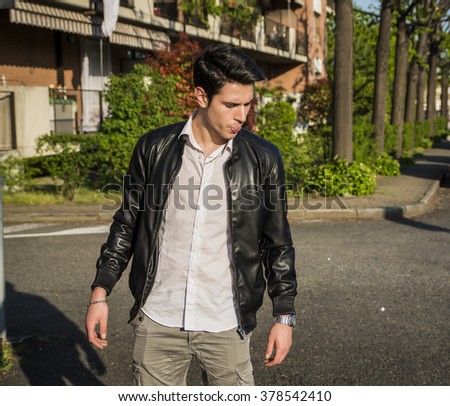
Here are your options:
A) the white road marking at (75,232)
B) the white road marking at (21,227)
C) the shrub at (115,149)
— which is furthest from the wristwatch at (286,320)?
the shrub at (115,149)

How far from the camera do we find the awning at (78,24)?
1666cm

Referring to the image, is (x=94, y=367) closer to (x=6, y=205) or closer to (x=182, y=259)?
(x=182, y=259)

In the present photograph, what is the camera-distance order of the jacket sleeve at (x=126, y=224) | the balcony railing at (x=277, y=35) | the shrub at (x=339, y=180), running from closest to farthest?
the jacket sleeve at (x=126, y=224)
the shrub at (x=339, y=180)
the balcony railing at (x=277, y=35)

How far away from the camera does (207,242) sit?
270cm

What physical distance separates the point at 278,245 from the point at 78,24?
17.4 m

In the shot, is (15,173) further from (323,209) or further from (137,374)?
A: (137,374)

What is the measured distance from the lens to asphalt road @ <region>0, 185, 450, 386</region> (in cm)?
462

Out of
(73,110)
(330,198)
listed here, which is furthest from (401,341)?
(73,110)

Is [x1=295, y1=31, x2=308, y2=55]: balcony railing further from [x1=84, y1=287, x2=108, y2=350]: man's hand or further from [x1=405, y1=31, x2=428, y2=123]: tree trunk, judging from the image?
[x1=84, y1=287, x2=108, y2=350]: man's hand

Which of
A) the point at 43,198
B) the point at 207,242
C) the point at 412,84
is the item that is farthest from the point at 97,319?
the point at 412,84

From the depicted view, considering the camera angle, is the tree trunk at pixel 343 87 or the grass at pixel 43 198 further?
the tree trunk at pixel 343 87

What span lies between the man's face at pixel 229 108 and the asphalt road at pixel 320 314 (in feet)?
7.51

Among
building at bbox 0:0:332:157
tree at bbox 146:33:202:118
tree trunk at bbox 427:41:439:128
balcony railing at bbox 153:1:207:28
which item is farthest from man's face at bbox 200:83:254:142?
tree trunk at bbox 427:41:439:128

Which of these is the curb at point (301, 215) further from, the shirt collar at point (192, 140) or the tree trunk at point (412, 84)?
the tree trunk at point (412, 84)
